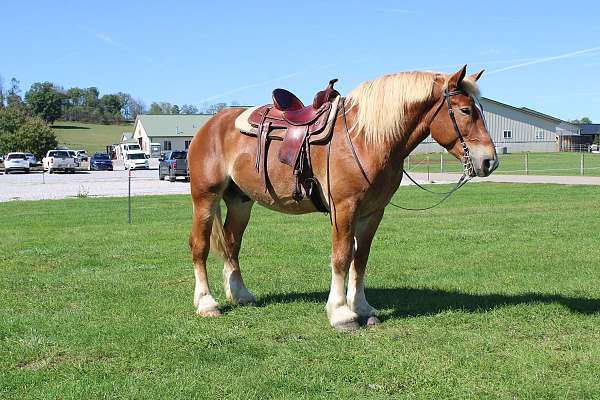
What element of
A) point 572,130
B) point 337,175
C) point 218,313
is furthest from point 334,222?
point 572,130

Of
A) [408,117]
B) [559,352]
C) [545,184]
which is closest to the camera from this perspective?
[559,352]

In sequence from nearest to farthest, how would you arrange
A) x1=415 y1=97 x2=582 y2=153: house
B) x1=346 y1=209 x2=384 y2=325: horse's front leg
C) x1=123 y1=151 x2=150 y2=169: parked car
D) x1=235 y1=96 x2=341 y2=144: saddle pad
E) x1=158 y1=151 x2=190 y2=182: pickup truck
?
x1=235 y1=96 x2=341 y2=144: saddle pad, x1=346 y1=209 x2=384 y2=325: horse's front leg, x1=158 y1=151 x2=190 y2=182: pickup truck, x1=123 y1=151 x2=150 y2=169: parked car, x1=415 y1=97 x2=582 y2=153: house

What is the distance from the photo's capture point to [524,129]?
87625 mm

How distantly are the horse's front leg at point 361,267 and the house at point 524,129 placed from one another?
80461 millimetres

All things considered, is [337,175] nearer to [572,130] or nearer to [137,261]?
[137,261]

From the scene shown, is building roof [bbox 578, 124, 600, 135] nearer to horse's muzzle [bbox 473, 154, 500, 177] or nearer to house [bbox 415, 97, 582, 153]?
house [bbox 415, 97, 582, 153]

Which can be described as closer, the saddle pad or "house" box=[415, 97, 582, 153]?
the saddle pad

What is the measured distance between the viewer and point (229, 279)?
7914 mm

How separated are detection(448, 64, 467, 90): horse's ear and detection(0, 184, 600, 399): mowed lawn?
7.33 feet

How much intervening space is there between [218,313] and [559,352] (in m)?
3.36

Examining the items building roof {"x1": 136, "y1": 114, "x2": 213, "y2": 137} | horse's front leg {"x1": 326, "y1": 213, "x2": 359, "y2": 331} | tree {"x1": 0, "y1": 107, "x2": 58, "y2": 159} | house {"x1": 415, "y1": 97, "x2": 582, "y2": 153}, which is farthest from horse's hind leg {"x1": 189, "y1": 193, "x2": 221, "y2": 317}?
building roof {"x1": 136, "y1": 114, "x2": 213, "y2": 137}

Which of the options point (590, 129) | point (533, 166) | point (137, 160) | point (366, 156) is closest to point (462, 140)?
point (366, 156)

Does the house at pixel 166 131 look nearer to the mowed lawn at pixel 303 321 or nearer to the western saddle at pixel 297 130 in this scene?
the mowed lawn at pixel 303 321

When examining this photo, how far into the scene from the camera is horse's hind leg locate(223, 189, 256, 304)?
25.7 ft
